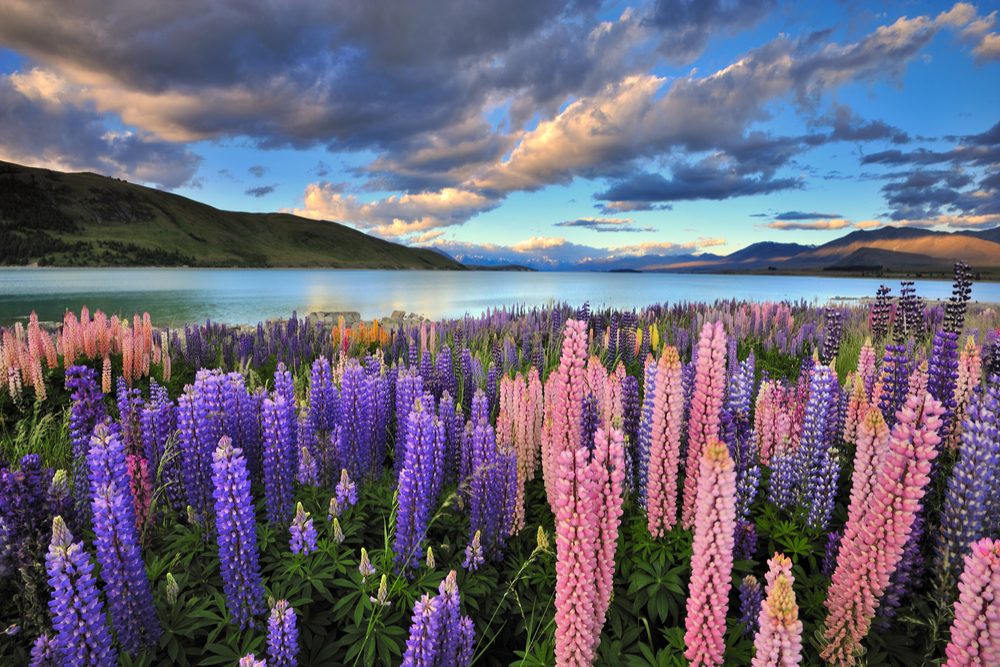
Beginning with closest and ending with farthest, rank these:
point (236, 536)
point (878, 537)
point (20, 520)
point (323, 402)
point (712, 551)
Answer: point (712, 551) < point (878, 537) < point (236, 536) < point (20, 520) < point (323, 402)

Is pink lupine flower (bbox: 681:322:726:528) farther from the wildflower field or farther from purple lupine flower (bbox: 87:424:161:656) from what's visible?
purple lupine flower (bbox: 87:424:161:656)

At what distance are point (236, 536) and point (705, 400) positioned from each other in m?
2.72

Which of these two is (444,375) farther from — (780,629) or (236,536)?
(780,629)

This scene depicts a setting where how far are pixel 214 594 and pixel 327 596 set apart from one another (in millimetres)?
640

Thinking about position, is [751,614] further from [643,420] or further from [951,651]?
[643,420]

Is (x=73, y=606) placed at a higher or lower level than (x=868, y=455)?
lower

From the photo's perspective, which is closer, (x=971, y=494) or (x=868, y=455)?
(x=868, y=455)

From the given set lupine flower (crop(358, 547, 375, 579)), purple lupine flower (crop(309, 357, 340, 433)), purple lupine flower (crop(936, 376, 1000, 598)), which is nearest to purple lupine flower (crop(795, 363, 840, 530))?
purple lupine flower (crop(936, 376, 1000, 598))

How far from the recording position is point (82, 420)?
394 centimetres

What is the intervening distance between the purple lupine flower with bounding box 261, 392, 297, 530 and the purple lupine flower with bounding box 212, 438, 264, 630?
709 millimetres

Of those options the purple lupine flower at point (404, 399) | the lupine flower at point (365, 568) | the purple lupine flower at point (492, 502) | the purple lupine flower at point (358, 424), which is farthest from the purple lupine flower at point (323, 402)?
the lupine flower at point (365, 568)

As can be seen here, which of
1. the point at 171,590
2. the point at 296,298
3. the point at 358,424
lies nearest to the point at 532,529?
the point at 358,424

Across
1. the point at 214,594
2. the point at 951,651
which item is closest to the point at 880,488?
the point at 951,651

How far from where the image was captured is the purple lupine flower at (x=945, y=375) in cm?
349
